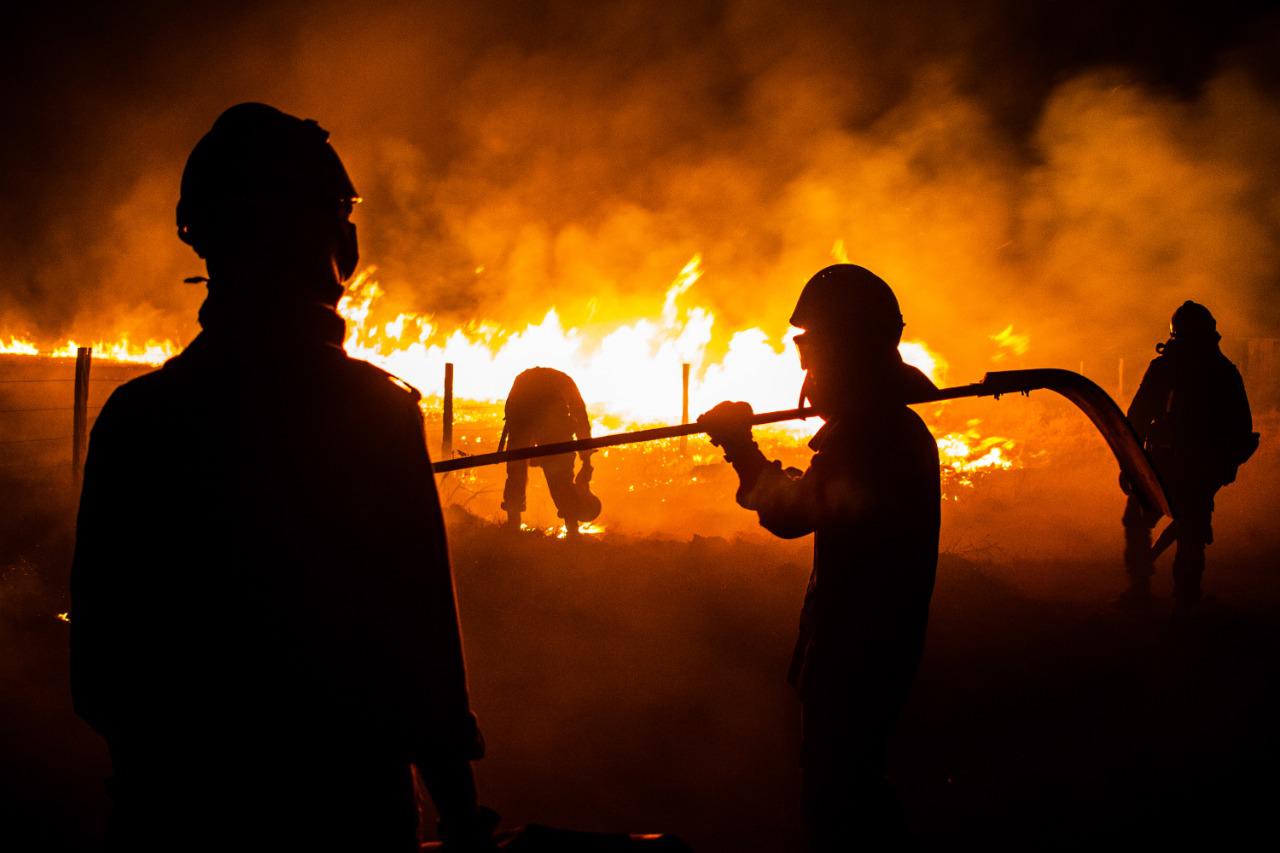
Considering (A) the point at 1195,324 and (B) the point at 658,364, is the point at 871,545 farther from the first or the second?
(B) the point at 658,364

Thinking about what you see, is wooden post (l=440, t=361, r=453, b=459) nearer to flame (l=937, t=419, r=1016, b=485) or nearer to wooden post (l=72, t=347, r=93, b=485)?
wooden post (l=72, t=347, r=93, b=485)

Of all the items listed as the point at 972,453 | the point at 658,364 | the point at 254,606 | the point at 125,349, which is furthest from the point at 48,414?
the point at 972,453

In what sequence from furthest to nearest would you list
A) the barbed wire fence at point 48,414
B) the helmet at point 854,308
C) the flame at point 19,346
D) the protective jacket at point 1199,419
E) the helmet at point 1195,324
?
the flame at point 19,346 < the barbed wire fence at point 48,414 < the helmet at point 1195,324 < the protective jacket at point 1199,419 < the helmet at point 854,308

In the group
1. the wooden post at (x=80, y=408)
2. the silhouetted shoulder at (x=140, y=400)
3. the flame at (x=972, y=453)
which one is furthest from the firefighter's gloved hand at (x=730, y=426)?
the flame at (x=972, y=453)

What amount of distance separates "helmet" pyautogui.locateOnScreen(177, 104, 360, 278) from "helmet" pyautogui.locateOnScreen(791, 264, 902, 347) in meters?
1.72

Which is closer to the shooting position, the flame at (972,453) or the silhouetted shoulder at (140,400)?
the silhouetted shoulder at (140,400)

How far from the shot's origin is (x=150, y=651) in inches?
52.6

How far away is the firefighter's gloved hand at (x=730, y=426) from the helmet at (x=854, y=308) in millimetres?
469

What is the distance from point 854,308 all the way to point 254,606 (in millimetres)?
2152

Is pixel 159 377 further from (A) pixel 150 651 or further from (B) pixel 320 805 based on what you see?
(B) pixel 320 805

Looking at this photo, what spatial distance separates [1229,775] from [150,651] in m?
5.51

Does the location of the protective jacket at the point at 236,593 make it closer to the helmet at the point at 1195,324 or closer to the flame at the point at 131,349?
the helmet at the point at 1195,324

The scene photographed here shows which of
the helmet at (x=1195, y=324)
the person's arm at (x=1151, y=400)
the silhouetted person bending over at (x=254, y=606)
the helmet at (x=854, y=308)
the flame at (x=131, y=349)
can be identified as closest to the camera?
the silhouetted person bending over at (x=254, y=606)

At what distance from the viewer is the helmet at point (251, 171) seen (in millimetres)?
1421
